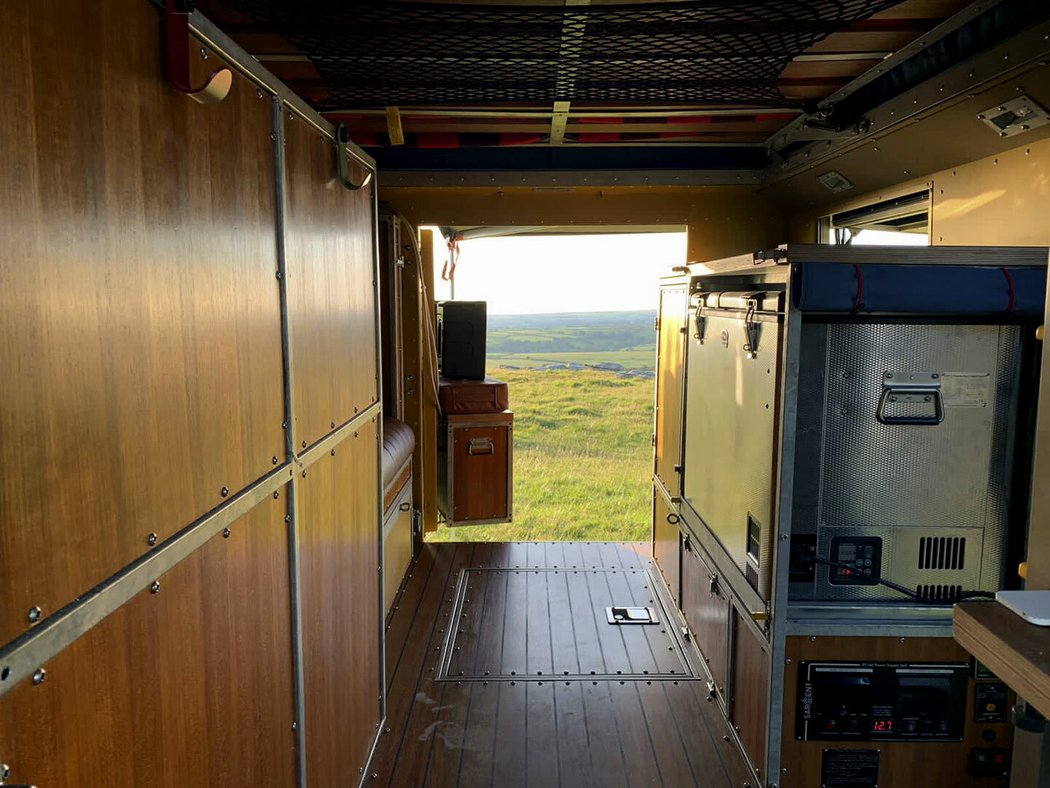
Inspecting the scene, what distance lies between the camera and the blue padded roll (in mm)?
2326

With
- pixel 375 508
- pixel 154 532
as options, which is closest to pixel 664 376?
pixel 375 508

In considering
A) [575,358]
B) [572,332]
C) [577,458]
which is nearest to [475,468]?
[577,458]

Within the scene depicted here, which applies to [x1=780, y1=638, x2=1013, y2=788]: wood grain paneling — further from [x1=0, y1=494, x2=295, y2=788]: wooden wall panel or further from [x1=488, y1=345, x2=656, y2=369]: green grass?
[x1=488, y1=345, x2=656, y2=369]: green grass

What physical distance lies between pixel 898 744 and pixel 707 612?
3.50 feet

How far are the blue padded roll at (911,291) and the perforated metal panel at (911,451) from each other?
112 millimetres

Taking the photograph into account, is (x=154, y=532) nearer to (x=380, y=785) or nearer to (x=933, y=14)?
(x=380, y=785)

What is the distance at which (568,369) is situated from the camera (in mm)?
16016

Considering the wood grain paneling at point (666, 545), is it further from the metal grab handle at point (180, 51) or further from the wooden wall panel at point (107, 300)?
the metal grab handle at point (180, 51)

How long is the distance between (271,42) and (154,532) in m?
2.19

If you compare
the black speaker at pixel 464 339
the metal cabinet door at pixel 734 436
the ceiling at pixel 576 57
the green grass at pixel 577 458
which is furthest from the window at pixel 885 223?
the green grass at pixel 577 458

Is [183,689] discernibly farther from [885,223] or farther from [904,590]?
[885,223]

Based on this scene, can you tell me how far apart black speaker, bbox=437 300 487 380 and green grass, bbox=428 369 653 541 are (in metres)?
2.96

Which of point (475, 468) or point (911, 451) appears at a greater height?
point (911, 451)

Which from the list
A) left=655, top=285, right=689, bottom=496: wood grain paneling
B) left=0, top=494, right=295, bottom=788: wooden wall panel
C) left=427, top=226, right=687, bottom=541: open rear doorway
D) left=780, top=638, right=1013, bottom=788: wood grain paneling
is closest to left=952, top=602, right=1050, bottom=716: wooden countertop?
left=0, top=494, right=295, bottom=788: wooden wall panel
